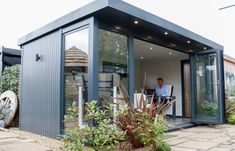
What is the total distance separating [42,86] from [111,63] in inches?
76.3

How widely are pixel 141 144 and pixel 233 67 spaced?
7.93m

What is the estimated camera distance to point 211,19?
36.4 ft

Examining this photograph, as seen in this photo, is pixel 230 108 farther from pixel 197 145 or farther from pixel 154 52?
pixel 197 145

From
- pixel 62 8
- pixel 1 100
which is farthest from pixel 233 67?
pixel 1 100

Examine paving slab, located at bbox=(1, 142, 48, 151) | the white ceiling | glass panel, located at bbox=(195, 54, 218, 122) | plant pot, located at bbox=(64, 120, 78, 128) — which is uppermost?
the white ceiling

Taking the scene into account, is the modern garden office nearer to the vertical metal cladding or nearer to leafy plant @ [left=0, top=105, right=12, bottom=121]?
the vertical metal cladding

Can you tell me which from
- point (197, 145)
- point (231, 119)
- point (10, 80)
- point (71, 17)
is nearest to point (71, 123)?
point (71, 17)

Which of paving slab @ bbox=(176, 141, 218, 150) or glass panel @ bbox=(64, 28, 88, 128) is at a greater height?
glass panel @ bbox=(64, 28, 88, 128)

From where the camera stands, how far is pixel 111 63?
14.2 ft

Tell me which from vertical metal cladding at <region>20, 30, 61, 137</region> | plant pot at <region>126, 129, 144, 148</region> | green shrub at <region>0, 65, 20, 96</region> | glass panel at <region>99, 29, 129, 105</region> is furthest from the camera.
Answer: green shrub at <region>0, 65, 20, 96</region>

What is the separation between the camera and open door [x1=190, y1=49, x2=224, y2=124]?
20.9 ft

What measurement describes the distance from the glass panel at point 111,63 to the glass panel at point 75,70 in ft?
0.92

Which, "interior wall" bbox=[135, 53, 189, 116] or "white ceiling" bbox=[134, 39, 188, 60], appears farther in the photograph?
"interior wall" bbox=[135, 53, 189, 116]

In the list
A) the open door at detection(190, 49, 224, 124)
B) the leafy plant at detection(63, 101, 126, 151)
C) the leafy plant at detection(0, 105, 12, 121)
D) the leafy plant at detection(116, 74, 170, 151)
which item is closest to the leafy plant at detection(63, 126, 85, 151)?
the leafy plant at detection(63, 101, 126, 151)
